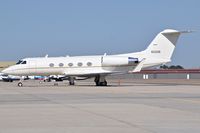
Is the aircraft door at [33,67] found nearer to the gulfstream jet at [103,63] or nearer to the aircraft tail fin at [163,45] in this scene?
the gulfstream jet at [103,63]

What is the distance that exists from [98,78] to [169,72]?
70052 mm

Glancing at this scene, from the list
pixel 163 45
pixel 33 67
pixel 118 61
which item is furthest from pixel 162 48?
pixel 33 67

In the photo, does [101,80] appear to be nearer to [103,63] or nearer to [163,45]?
[103,63]

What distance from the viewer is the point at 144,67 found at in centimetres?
4656

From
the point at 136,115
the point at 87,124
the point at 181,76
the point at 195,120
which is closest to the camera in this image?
the point at 87,124

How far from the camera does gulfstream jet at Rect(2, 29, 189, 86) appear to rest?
46.3 m

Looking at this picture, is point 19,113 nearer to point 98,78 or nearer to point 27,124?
point 27,124

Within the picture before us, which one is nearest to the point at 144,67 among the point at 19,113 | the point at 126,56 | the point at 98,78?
the point at 126,56

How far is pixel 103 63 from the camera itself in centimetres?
4653

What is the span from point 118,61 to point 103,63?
1685 millimetres

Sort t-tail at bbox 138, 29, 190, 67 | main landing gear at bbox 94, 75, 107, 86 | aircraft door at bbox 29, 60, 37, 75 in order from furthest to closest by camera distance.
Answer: main landing gear at bbox 94, 75, 107, 86
aircraft door at bbox 29, 60, 37, 75
t-tail at bbox 138, 29, 190, 67

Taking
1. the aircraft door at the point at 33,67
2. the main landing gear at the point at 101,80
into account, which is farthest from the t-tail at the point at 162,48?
the aircraft door at the point at 33,67

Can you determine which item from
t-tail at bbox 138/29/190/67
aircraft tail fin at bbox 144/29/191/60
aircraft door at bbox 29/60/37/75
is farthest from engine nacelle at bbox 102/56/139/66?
aircraft door at bbox 29/60/37/75

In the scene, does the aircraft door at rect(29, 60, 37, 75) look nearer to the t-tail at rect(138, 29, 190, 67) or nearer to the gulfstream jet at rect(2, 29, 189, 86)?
the gulfstream jet at rect(2, 29, 189, 86)
